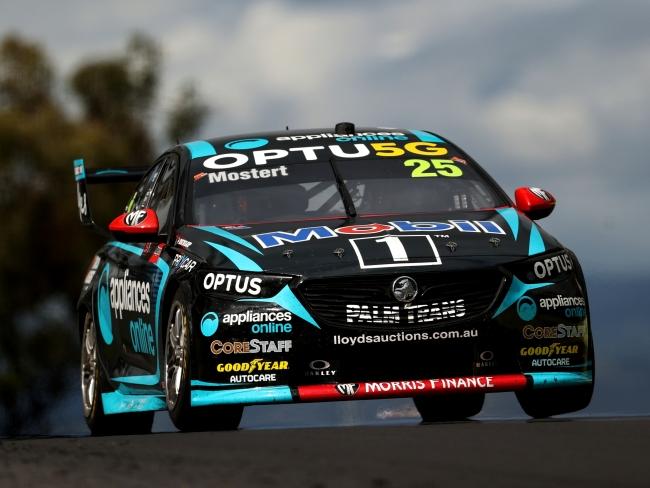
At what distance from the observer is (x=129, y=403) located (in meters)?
11.0

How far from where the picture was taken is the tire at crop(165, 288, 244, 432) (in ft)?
30.4

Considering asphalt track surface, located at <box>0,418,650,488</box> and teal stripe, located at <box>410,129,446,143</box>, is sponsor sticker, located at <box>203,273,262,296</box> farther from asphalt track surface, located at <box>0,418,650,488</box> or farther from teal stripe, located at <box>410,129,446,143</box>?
teal stripe, located at <box>410,129,446,143</box>

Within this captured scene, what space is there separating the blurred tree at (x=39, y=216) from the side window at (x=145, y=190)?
38.8 metres

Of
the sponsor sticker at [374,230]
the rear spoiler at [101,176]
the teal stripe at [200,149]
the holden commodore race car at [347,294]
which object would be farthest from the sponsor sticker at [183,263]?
the rear spoiler at [101,176]

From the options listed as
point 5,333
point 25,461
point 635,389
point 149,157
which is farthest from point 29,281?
point 25,461

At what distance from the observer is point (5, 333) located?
56.5 meters

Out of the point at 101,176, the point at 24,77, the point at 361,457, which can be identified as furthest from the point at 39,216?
the point at 361,457

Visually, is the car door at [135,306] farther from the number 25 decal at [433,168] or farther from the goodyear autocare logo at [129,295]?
the number 25 decal at [433,168]

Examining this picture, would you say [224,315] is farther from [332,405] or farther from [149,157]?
[149,157]

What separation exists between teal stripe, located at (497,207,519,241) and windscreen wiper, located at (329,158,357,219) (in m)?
0.79

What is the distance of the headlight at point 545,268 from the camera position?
941cm

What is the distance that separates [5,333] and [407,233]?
4815cm

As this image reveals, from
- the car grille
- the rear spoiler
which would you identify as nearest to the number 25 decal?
the car grille

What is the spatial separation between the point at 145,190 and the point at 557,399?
342 centimetres
